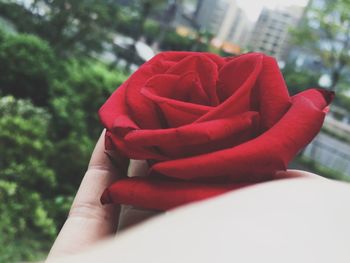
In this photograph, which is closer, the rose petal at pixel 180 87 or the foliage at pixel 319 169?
the rose petal at pixel 180 87

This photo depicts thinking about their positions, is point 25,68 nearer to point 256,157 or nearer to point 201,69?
point 201,69

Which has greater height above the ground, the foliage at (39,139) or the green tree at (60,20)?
the green tree at (60,20)

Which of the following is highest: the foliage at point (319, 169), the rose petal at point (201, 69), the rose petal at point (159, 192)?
the rose petal at point (201, 69)

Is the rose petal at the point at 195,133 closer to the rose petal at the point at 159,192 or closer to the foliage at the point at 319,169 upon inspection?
the rose petal at the point at 159,192

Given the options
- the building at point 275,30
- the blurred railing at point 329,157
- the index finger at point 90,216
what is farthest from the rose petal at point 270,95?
the blurred railing at point 329,157

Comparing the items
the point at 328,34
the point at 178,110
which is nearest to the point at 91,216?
the point at 178,110

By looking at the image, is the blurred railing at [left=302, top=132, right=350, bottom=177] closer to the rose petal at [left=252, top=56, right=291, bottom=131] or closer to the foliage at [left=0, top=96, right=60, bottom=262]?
the foliage at [left=0, top=96, right=60, bottom=262]
